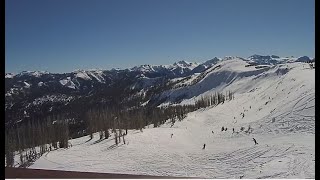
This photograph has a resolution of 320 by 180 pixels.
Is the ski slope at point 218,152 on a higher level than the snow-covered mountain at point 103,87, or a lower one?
lower

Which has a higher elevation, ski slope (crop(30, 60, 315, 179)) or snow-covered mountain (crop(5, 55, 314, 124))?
snow-covered mountain (crop(5, 55, 314, 124))

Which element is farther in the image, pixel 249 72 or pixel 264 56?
pixel 264 56

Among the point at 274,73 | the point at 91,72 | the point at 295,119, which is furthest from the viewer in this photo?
→ the point at 91,72

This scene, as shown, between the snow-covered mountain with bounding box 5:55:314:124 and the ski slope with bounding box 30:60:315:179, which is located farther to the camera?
the snow-covered mountain with bounding box 5:55:314:124

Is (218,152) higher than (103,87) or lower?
lower

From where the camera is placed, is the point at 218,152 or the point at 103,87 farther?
the point at 103,87

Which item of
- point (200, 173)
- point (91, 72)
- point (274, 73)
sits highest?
point (91, 72)

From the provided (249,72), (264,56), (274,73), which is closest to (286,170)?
(274,73)

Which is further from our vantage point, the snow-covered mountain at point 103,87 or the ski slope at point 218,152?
the snow-covered mountain at point 103,87
